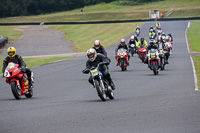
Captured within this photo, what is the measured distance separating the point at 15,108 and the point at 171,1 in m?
110

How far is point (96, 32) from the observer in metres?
67.9

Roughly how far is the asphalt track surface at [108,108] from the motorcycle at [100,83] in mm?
276

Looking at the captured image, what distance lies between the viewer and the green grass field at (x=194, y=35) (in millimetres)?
45413

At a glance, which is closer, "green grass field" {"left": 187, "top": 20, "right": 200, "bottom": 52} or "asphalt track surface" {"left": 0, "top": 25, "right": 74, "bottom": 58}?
"green grass field" {"left": 187, "top": 20, "right": 200, "bottom": 52}

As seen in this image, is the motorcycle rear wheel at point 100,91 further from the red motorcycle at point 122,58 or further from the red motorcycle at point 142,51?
the red motorcycle at point 142,51

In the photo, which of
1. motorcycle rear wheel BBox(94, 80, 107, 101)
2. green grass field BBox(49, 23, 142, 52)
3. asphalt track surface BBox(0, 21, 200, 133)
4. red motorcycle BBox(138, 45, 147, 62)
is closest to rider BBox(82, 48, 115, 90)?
motorcycle rear wheel BBox(94, 80, 107, 101)

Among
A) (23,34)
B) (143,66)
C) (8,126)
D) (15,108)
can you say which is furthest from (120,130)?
(23,34)

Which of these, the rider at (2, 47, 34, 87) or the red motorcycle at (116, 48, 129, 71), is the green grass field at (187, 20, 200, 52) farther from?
the rider at (2, 47, 34, 87)

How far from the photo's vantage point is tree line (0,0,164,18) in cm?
11600

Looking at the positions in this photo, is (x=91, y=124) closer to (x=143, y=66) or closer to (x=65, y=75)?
(x=65, y=75)

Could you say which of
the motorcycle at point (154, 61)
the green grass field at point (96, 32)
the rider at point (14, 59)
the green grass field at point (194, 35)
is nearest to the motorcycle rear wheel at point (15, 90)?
the rider at point (14, 59)

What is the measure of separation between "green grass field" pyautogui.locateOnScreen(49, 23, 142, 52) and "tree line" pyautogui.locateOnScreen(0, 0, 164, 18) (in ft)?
127

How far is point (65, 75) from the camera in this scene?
23641 millimetres

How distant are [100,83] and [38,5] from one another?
117744 mm
